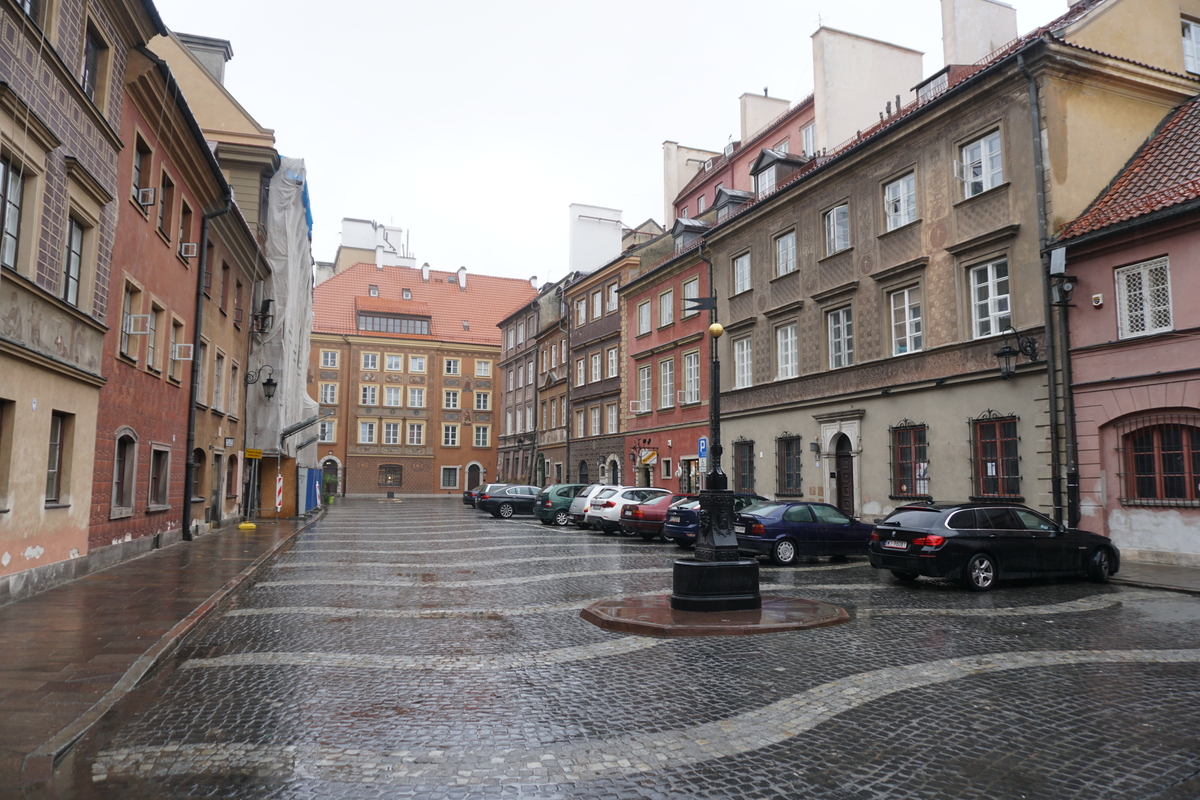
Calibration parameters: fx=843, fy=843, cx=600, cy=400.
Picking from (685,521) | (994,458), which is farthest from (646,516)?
(994,458)

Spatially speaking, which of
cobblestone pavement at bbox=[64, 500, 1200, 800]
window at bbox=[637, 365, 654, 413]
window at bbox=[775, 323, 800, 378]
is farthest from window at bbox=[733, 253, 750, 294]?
cobblestone pavement at bbox=[64, 500, 1200, 800]

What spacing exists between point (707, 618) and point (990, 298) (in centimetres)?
1300

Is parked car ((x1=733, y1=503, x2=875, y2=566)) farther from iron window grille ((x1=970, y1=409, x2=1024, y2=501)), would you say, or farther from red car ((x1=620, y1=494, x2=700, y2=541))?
red car ((x1=620, y1=494, x2=700, y2=541))

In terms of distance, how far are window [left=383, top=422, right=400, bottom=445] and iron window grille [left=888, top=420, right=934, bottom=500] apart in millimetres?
49966

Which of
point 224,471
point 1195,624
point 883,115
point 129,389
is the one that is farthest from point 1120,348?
point 224,471

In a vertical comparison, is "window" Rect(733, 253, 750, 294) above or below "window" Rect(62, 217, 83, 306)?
above

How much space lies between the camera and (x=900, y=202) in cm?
2203

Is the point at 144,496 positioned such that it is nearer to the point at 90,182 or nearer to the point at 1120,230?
the point at 90,182

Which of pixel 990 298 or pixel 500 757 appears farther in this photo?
pixel 990 298

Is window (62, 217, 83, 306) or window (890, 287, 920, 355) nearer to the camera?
window (62, 217, 83, 306)

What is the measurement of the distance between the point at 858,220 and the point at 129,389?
18.3 meters

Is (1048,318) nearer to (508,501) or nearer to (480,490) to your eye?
(508,501)

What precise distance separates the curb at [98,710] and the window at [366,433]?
55.1 meters

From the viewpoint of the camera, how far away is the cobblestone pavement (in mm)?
4672
